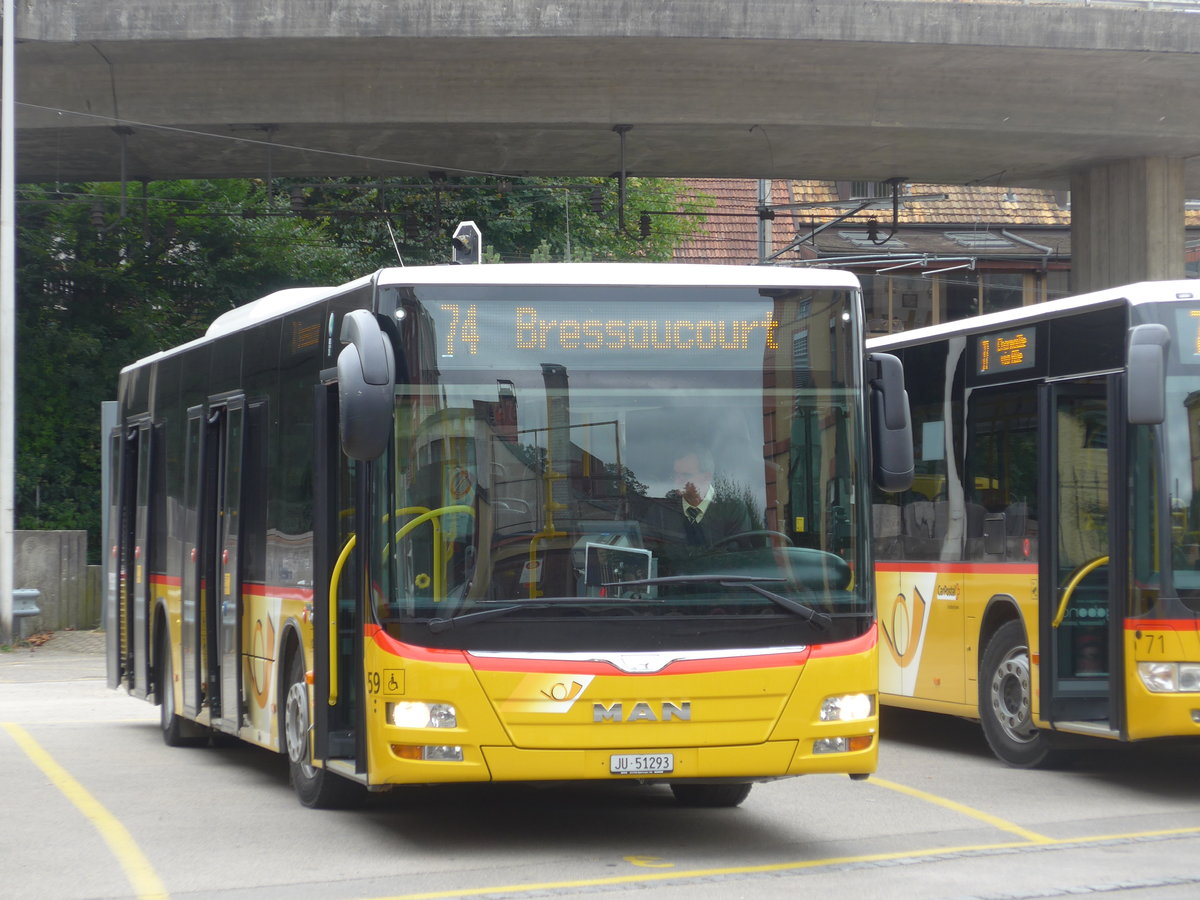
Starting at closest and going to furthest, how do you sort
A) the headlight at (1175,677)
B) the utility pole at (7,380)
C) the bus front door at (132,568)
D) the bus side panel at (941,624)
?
the headlight at (1175,677), the bus side panel at (941,624), the bus front door at (132,568), the utility pole at (7,380)

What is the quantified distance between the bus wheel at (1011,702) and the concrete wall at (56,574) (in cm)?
1558

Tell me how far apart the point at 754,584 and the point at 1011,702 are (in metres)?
4.19

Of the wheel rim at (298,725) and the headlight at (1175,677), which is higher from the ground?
the headlight at (1175,677)

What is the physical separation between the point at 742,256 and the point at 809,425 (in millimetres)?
35996

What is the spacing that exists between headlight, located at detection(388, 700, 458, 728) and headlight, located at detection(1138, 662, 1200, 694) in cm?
421

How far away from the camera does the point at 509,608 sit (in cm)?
793

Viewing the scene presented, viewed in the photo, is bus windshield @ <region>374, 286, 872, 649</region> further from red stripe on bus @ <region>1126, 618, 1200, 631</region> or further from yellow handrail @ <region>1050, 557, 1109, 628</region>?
yellow handrail @ <region>1050, 557, 1109, 628</region>

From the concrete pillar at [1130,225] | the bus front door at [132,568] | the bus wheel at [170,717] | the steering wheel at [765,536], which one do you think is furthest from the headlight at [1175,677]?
the concrete pillar at [1130,225]

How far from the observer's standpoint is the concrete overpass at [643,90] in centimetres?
2066

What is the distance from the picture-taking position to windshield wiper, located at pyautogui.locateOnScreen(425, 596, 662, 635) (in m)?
7.93

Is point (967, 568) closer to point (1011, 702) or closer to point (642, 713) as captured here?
point (1011, 702)

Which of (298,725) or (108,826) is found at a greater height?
(298,725)

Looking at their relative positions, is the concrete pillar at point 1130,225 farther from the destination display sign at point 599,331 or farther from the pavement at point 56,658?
the destination display sign at point 599,331

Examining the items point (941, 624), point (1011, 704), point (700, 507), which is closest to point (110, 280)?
point (941, 624)
